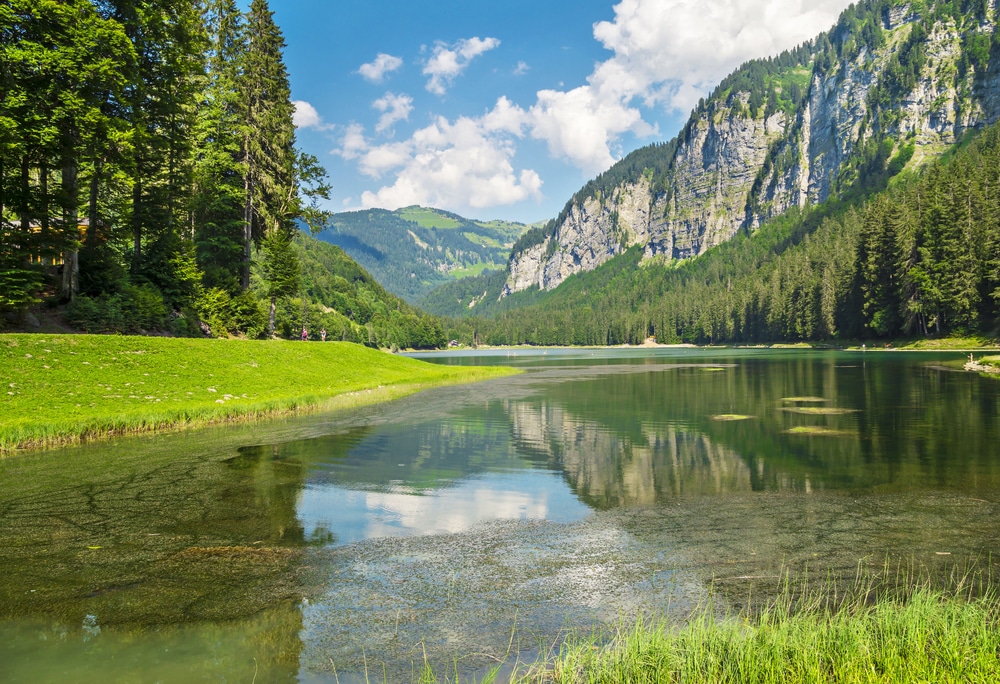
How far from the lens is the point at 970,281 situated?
90125 mm

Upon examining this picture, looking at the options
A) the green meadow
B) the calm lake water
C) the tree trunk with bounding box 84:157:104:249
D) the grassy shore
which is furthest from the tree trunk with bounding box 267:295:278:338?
the green meadow

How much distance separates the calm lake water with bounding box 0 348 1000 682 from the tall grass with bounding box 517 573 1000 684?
1.09m

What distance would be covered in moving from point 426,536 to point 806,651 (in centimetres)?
804

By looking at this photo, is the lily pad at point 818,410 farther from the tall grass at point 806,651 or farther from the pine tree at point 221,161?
the pine tree at point 221,161

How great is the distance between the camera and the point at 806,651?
257 inches

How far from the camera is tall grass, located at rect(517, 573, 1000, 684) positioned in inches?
249

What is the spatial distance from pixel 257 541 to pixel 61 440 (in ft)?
52.9

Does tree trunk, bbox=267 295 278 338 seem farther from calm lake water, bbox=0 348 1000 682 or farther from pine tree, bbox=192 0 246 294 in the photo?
calm lake water, bbox=0 348 1000 682

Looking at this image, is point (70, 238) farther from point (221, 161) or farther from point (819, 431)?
point (819, 431)

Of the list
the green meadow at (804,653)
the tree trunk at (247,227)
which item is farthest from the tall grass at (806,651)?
the tree trunk at (247,227)

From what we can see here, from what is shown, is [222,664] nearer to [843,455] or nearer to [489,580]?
[489,580]

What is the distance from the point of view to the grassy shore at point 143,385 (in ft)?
78.3

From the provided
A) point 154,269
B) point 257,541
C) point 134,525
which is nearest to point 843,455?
point 257,541

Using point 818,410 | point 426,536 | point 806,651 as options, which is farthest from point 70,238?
point 818,410
